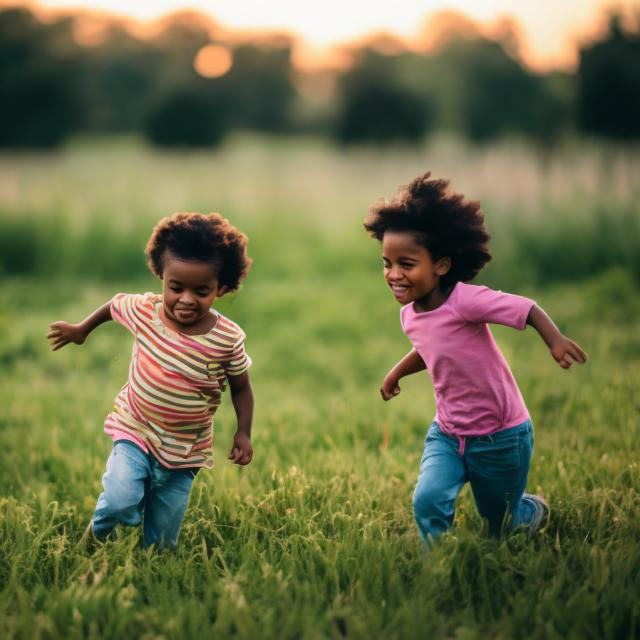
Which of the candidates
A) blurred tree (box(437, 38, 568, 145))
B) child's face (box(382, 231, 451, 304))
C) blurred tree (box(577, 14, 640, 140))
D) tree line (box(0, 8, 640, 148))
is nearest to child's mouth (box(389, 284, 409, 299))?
child's face (box(382, 231, 451, 304))

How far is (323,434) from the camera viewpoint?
454cm

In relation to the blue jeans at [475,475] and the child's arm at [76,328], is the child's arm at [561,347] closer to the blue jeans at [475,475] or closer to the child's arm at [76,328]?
the blue jeans at [475,475]

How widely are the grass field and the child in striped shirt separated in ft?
0.61

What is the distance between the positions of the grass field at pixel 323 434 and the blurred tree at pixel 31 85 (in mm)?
14790

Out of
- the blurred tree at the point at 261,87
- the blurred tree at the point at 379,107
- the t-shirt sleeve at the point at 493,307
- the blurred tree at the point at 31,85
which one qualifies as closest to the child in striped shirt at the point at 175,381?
the t-shirt sleeve at the point at 493,307

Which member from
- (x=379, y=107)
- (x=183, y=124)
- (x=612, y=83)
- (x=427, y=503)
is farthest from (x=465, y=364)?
(x=379, y=107)

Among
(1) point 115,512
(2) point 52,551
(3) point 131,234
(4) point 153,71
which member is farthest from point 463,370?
(4) point 153,71

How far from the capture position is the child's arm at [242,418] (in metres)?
3.00

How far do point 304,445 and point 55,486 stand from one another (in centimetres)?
129

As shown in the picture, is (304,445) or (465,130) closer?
(304,445)

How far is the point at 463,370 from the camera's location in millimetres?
2955

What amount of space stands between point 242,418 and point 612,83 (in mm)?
12770

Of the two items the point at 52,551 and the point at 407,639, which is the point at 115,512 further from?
the point at 407,639

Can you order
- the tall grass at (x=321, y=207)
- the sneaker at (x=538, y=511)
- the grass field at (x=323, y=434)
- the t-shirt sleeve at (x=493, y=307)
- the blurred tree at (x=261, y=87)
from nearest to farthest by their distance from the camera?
the grass field at (x=323, y=434)
the t-shirt sleeve at (x=493, y=307)
the sneaker at (x=538, y=511)
the tall grass at (x=321, y=207)
the blurred tree at (x=261, y=87)
